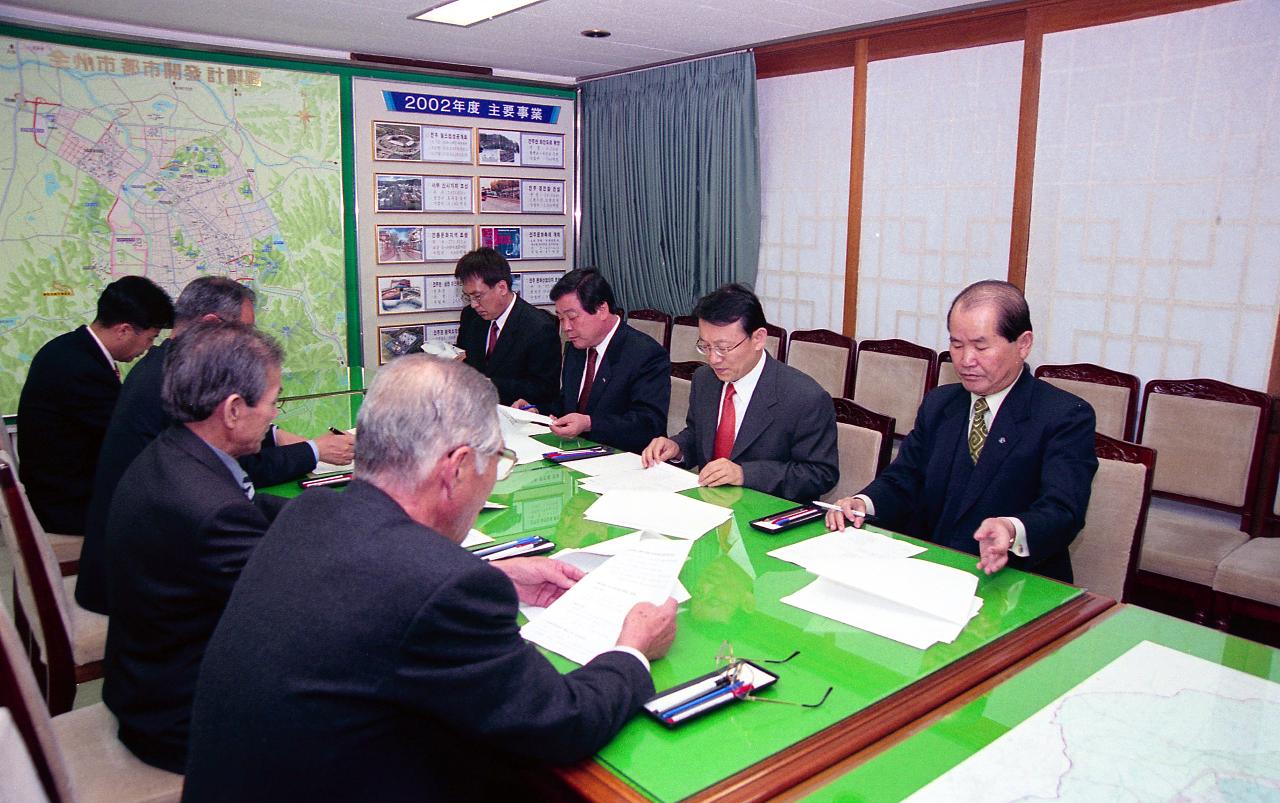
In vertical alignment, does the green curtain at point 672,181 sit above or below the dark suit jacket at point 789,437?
above

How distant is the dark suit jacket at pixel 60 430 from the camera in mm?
3094

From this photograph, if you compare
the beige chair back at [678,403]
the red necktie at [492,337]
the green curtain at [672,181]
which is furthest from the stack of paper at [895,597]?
the green curtain at [672,181]

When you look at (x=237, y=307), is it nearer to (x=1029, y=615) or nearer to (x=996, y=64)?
(x=1029, y=615)

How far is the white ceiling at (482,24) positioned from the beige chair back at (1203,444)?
208 cm

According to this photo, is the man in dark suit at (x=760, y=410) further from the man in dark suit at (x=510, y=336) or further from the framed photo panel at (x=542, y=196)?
the framed photo panel at (x=542, y=196)

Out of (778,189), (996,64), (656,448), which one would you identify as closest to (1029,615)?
(656,448)

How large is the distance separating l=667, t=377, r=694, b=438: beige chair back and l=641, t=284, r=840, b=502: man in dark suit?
0.79m

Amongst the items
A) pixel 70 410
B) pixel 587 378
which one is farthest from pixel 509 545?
pixel 70 410

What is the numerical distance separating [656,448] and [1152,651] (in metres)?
1.52

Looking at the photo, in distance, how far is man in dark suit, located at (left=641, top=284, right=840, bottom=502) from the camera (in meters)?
2.71

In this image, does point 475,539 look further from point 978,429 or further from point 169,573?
point 978,429

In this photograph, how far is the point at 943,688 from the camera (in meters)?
1.43

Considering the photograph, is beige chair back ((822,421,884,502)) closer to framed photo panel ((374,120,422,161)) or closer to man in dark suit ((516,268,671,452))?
man in dark suit ((516,268,671,452))

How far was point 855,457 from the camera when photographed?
285 cm
